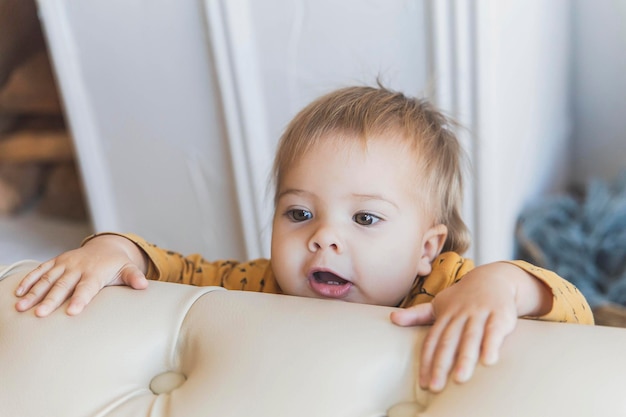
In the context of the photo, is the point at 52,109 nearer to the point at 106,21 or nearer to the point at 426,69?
the point at 106,21

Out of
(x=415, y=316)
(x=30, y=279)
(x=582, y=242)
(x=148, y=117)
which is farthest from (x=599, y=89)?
(x=30, y=279)

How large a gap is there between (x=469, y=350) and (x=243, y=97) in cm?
105

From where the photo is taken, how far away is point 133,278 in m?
0.76

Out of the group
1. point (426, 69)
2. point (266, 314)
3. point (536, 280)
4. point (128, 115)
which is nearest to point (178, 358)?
point (266, 314)

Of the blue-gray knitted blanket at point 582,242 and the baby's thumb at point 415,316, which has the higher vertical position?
the baby's thumb at point 415,316

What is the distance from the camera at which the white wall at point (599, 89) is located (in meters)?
1.84

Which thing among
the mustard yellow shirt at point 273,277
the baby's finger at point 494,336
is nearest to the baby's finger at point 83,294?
the mustard yellow shirt at point 273,277

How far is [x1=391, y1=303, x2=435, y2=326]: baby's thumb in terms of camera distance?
63 centimetres

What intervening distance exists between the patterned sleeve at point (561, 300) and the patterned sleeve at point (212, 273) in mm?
380

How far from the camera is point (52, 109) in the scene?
2.03 metres

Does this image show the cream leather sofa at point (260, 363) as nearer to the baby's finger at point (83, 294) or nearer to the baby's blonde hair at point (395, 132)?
the baby's finger at point (83, 294)

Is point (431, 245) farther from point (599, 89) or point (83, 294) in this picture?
point (599, 89)

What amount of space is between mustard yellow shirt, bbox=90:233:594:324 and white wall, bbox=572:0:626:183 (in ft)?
3.86

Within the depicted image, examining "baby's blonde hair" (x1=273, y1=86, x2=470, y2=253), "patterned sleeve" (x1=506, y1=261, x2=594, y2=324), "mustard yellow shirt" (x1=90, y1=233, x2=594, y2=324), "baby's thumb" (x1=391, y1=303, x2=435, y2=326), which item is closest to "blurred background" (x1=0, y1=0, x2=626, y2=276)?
"baby's blonde hair" (x1=273, y1=86, x2=470, y2=253)
